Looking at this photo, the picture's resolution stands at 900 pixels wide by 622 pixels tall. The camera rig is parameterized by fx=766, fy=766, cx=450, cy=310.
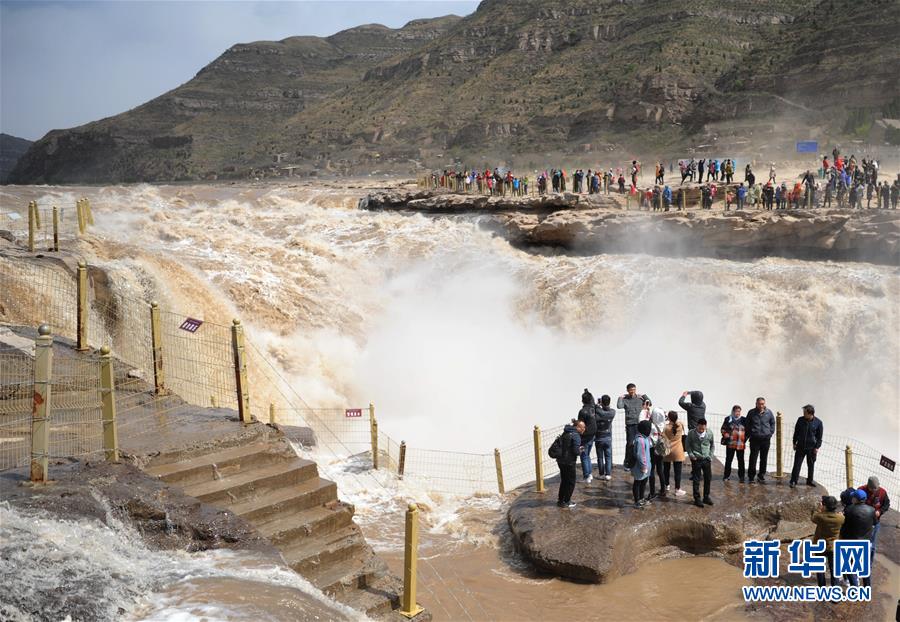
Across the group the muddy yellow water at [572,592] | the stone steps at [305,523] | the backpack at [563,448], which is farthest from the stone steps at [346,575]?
the backpack at [563,448]

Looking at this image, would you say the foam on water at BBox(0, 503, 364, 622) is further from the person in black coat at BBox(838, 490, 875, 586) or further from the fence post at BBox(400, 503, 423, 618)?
the person in black coat at BBox(838, 490, 875, 586)

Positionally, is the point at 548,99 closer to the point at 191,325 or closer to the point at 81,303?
the point at 81,303

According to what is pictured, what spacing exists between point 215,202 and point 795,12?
2153 inches

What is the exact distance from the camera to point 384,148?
7200 centimetres

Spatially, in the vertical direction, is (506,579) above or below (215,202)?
below

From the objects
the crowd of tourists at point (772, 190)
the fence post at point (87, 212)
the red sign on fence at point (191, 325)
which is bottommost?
the red sign on fence at point (191, 325)

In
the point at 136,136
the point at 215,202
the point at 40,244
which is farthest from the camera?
the point at 136,136

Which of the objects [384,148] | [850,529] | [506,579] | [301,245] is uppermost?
[384,148]

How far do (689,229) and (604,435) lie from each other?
14.5 m

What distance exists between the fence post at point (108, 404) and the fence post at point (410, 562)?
2.53 metres

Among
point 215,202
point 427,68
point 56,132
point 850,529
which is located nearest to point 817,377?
point 850,529

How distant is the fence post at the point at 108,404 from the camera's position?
622 cm

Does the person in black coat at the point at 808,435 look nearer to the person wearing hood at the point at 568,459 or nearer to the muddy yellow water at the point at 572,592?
the muddy yellow water at the point at 572,592

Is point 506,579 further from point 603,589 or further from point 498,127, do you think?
point 498,127
